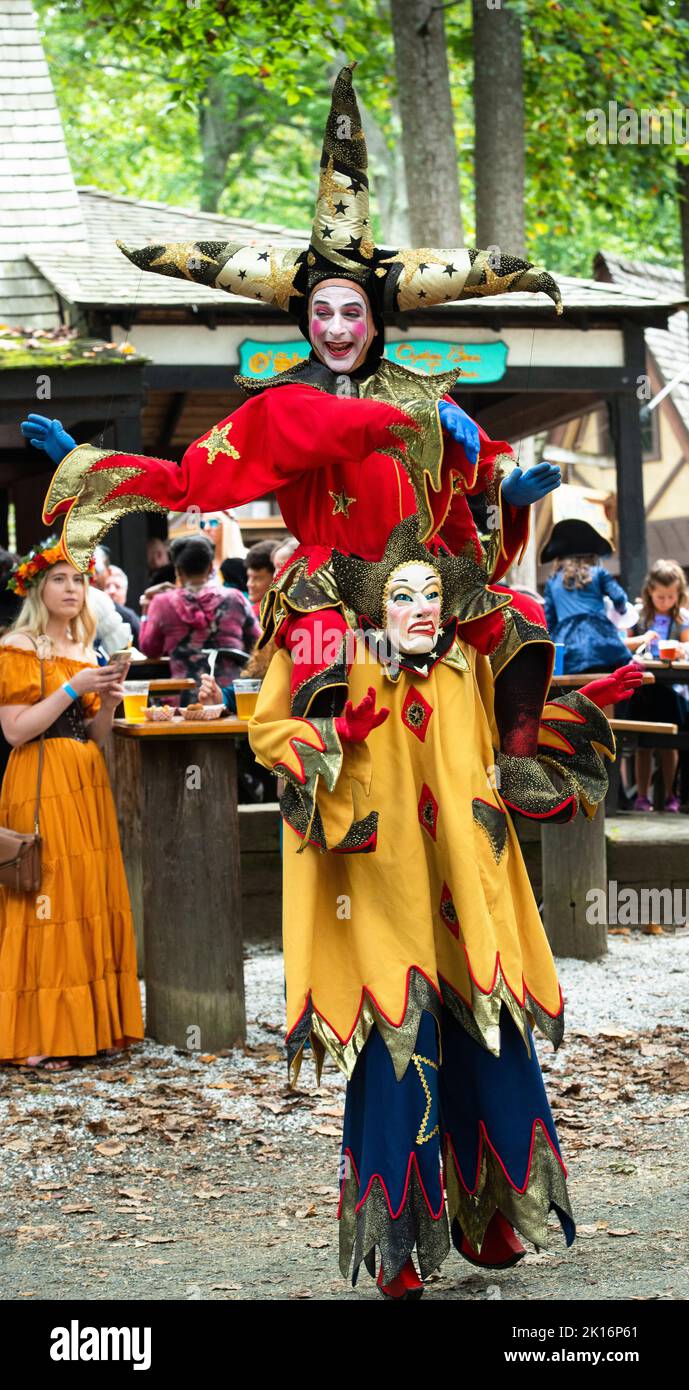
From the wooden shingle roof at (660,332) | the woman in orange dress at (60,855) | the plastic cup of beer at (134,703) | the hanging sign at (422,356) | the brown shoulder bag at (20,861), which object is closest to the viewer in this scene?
the brown shoulder bag at (20,861)

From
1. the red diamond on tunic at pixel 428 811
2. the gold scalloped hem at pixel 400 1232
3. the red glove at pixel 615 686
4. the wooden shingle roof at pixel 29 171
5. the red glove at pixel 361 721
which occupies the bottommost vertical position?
Result: the gold scalloped hem at pixel 400 1232

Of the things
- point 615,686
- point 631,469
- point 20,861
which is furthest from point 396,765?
point 631,469

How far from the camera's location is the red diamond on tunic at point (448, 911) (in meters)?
3.66

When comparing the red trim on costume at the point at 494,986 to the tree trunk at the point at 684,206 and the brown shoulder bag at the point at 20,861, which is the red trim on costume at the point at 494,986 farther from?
the tree trunk at the point at 684,206

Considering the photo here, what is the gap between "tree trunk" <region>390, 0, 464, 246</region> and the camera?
1359cm

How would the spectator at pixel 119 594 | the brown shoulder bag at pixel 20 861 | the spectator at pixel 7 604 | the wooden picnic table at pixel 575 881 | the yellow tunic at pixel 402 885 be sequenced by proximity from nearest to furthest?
the yellow tunic at pixel 402 885
the brown shoulder bag at pixel 20 861
the spectator at pixel 7 604
the wooden picnic table at pixel 575 881
the spectator at pixel 119 594

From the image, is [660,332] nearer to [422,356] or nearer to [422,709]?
[422,356]

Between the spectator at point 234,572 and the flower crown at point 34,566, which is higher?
the spectator at point 234,572

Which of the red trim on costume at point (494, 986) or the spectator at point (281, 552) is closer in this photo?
the red trim on costume at point (494, 986)

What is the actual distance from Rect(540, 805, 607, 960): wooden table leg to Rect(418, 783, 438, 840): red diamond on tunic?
375 cm

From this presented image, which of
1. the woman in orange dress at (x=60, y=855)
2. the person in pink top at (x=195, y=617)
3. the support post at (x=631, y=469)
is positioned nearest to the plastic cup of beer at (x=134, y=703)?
the woman in orange dress at (x=60, y=855)

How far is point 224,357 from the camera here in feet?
39.4

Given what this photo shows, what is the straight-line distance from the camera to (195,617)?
830 cm

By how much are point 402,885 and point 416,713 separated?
38cm
